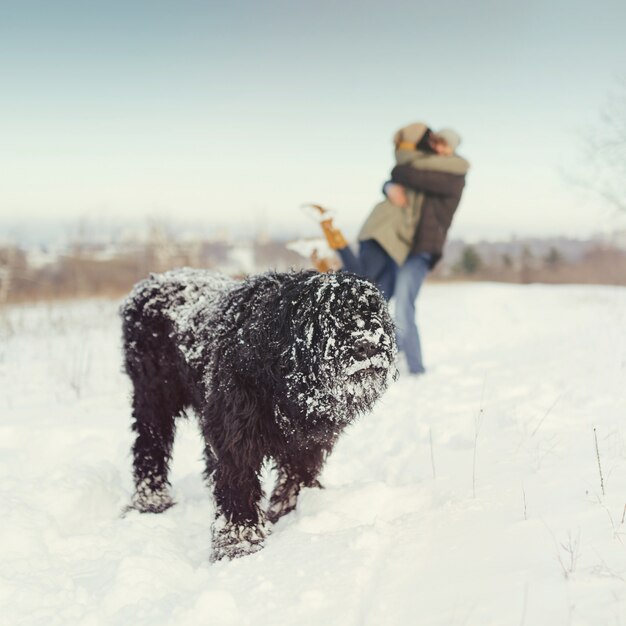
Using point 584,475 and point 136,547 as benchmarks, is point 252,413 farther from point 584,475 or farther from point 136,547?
point 584,475

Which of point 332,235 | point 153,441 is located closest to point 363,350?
point 153,441

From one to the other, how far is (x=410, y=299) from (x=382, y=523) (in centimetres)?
373

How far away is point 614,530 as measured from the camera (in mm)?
2000

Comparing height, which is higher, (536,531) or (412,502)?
(536,531)

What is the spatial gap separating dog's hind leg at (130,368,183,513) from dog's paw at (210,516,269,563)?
85cm

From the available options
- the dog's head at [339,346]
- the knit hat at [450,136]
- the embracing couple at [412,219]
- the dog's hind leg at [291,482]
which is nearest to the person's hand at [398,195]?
the embracing couple at [412,219]

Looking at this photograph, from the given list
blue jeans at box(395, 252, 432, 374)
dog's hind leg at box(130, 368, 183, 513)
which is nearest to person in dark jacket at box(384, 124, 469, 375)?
blue jeans at box(395, 252, 432, 374)

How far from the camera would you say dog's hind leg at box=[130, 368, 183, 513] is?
3436mm

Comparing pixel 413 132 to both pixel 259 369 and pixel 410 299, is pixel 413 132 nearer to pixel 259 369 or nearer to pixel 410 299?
pixel 410 299

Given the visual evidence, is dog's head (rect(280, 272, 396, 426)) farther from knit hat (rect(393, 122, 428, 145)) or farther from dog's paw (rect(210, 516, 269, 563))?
knit hat (rect(393, 122, 428, 145))

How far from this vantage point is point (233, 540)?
2637 mm

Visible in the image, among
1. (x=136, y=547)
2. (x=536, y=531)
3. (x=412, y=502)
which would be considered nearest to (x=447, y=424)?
(x=412, y=502)

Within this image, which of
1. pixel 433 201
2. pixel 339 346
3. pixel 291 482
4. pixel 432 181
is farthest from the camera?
pixel 433 201

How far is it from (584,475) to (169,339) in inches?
94.8
